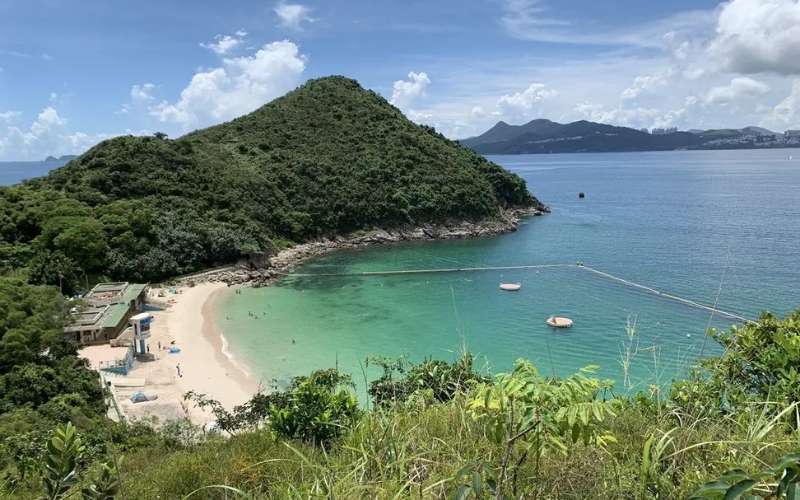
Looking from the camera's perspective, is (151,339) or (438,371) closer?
(438,371)

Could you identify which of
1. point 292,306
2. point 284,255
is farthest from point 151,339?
point 284,255

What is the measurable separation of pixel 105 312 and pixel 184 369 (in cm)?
652

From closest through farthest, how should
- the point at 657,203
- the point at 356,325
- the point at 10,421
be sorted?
the point at 10,421 → the point at 356,325 → the point at 657,203

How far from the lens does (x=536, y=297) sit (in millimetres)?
30188

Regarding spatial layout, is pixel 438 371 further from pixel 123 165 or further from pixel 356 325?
pixel 123 165

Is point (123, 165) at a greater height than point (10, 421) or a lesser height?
greater

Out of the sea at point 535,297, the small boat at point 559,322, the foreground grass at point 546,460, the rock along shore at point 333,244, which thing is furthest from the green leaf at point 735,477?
the rock along shore at point 333,244

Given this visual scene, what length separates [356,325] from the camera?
27078 mm

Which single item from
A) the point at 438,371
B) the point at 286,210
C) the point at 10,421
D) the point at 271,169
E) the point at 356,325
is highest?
the point at 271,169

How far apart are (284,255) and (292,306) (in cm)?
1240

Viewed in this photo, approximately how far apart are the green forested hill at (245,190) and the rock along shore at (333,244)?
1171 mm

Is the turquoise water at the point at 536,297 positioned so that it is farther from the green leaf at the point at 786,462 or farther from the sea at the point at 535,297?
the green leaf at the point at 786,462

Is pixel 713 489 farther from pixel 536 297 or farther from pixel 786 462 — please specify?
pixel 536 297

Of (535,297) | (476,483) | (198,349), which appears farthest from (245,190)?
(476,483)
